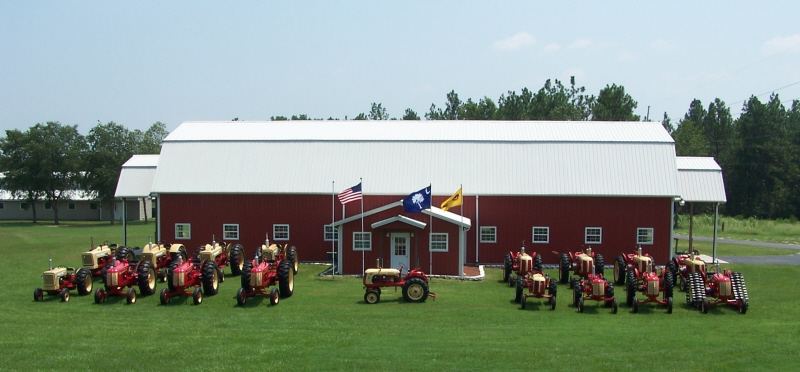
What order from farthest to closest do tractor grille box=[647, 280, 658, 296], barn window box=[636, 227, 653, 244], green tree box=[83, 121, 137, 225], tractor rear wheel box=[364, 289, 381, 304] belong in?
green tree box=[83, 121, 137, 225] < barn window box=[636, 227, 653, 244] < tractor rear wheel box=[364, 289, 381, 304] < tractor grille box=[647, 280, 658, 296]

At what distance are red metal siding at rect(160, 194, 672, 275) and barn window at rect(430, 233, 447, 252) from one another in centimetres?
363

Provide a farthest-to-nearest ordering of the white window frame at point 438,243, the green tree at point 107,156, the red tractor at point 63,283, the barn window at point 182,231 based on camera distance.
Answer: the green tree at point 107,156
the barn window at point 182,231
the white window frame at point 438,243
the red tractor at point 63,283

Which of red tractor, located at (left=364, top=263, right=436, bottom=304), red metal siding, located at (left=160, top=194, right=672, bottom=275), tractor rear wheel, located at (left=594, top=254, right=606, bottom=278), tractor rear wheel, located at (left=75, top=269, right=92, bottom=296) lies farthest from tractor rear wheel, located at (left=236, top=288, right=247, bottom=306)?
tractor rear wheel, located at (left=594, top=254, right=606, bottom=278)

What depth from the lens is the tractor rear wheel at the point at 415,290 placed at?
2030 cm

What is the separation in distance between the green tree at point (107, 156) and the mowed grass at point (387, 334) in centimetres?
4030

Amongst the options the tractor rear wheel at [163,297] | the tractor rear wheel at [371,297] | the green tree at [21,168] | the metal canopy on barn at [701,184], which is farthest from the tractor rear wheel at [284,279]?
the green tree at [21,168]

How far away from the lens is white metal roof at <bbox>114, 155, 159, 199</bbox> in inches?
1304

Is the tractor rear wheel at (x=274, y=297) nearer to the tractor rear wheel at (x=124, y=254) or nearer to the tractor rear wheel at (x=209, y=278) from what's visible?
the tractor rear wheel at (x=209, y=278)

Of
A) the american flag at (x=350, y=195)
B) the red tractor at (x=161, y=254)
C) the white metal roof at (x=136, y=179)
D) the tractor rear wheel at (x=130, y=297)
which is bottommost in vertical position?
the tractor rear wheel at (x=130, y=297)

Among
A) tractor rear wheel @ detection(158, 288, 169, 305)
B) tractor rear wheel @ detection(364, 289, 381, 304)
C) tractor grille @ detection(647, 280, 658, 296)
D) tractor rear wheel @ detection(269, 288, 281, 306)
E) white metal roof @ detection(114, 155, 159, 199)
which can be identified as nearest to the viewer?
tractor grille @ detection(647, 280, 658, 296)

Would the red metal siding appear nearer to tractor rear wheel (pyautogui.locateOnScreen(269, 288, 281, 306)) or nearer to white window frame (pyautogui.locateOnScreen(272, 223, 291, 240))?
white window frame (pyautogui.locateOnScreen(272, 223, 291, 240))

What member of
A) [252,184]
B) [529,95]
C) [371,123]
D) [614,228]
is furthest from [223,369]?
[529,95]

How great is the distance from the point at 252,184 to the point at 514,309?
1629 centimetres

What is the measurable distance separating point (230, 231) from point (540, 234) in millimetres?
14828
